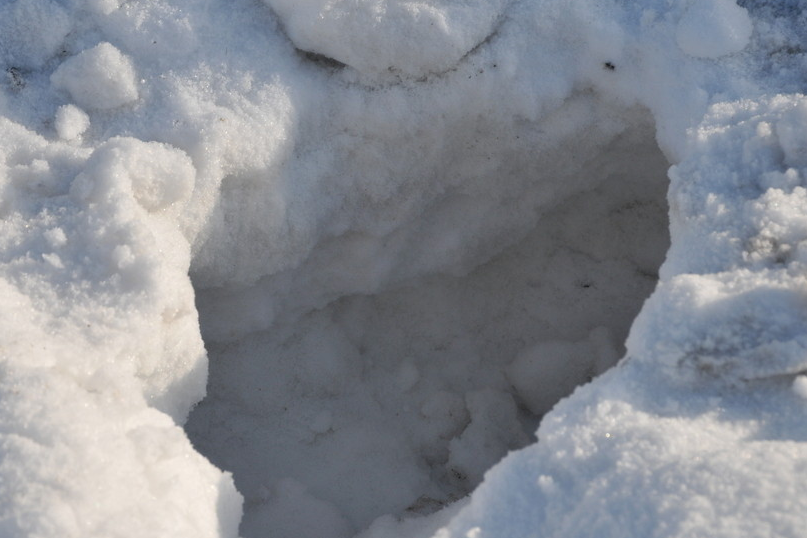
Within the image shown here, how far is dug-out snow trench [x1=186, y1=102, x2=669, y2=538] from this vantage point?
2.17 meters

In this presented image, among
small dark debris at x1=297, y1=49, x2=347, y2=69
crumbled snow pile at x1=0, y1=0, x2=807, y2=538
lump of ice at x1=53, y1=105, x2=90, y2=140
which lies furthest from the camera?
small dark debris at x1=297, y1=49, x2=347, y2=69

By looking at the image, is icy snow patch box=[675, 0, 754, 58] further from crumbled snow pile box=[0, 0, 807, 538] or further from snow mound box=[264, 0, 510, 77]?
snow mound box=[264, 0, 510, 77]

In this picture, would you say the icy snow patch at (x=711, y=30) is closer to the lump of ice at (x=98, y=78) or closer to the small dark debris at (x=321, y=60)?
the small dark debris at (x=321, y=60)

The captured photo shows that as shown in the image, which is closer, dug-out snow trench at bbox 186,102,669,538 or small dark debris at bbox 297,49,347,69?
small dark debris at bbox 297,49,347,69

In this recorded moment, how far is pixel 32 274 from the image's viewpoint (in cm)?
163

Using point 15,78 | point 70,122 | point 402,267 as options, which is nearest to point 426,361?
point 402,267

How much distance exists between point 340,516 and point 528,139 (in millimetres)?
1012

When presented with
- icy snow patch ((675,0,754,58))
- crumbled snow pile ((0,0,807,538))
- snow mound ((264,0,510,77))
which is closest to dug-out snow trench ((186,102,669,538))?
crumbled snow pile ((0,0,807,538))

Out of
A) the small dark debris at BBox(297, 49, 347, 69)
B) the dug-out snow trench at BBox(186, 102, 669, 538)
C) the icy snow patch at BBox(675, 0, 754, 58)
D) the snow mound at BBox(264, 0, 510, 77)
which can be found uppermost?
the icy snow patch at BBox(675, 0, 754, 58)

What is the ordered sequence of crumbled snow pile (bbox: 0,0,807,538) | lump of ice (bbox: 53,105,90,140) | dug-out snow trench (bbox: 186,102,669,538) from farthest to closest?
dug-out snow trench (bbox: 186,102,669,538) → lump of ice (bbox: 53,105,90,140) → crumbled snow pile (bbox: 0,0,807,538)

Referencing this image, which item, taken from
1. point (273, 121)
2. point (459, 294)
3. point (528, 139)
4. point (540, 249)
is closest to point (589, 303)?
point (540, 249)

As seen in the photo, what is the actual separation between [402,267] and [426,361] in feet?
1.06

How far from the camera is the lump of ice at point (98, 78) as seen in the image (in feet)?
6.06

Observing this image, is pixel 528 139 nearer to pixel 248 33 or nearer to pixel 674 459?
pixel 248 33
